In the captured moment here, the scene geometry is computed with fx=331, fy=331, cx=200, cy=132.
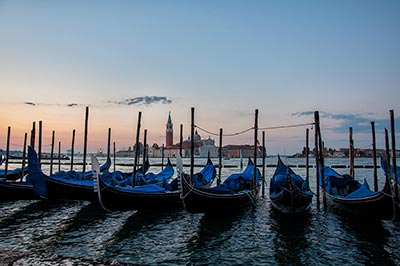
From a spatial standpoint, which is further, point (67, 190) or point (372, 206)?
point (67, 190)

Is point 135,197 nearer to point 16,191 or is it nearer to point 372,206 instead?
point 16,191

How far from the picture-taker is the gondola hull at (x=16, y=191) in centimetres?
1190

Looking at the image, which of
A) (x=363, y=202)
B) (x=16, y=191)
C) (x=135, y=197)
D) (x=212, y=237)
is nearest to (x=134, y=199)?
(x=135, y=197)

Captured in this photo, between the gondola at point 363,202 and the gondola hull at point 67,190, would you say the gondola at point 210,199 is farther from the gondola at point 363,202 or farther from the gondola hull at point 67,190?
the gondola hull at point 67,190

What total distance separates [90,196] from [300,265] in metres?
7.61

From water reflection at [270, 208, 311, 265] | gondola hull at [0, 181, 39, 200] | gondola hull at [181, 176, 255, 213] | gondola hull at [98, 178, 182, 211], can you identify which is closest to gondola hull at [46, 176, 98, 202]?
gondola hull at [0, 181, 39, 200]

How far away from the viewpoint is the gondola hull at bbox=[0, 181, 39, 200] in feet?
39.0

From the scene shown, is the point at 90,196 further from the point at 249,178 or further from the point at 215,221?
the point at 249,178

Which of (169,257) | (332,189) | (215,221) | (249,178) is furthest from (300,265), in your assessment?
(249,178)

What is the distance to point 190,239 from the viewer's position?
23.6ft

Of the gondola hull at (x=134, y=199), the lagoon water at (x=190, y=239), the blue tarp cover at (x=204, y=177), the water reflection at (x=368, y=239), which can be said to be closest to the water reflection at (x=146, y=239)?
the lagoon water at (x=190, y=239)

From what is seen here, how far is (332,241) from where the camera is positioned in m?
7.08

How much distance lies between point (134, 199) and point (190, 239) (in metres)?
2.47

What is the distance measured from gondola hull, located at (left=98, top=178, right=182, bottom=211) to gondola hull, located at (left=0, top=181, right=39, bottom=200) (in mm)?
4936
